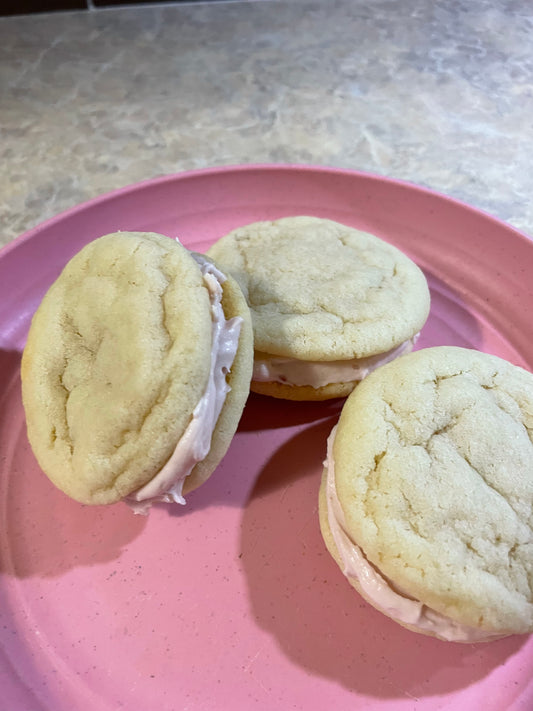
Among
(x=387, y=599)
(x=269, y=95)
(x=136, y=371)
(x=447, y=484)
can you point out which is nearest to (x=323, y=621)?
(x=387, y=599)

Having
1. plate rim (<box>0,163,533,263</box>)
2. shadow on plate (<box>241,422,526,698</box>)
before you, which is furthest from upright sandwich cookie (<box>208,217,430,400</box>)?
plate rim (<box>0,163,533,263</box>)

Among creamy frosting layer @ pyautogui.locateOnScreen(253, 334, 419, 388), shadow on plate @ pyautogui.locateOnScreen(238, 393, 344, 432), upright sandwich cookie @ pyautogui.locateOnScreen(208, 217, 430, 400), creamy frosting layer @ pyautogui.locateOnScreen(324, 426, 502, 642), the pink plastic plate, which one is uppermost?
upright sandwich cookie @ pyautogui.locateOnScreen(208, 217, 430, 400)

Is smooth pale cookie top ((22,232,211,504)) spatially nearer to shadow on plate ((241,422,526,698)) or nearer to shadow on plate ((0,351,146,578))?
shadow on plate ((0,351,146,578))

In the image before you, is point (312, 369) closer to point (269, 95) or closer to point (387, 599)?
point (387, 599)

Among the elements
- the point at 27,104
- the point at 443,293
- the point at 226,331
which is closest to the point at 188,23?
the point at 27,104

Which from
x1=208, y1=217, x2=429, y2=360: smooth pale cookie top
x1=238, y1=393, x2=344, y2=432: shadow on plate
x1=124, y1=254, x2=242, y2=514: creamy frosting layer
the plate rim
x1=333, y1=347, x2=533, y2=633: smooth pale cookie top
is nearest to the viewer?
x1=333, y1=347, x2=533, y2=633: smooth pale cookie top

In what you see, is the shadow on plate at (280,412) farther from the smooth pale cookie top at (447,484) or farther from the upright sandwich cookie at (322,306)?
the smooth pale cookie top at (447,484)

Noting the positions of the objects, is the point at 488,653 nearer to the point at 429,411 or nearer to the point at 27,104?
the point at 429,411
